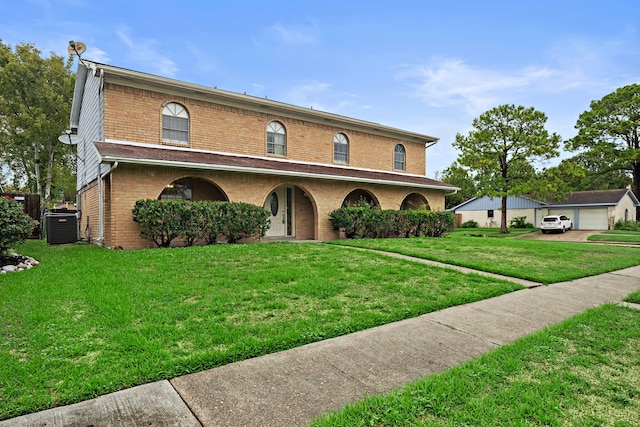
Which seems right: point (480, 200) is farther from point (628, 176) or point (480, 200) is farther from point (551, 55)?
point (551, 55)

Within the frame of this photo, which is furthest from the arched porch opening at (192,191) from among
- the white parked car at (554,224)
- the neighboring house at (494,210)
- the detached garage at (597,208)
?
the detached garage at (597,208)

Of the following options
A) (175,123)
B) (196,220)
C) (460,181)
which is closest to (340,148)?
(175,123)

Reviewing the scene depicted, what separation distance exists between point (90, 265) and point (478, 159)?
1105 inches

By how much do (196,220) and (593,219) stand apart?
3688 centimetres

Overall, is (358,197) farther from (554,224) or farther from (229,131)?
(554,224)

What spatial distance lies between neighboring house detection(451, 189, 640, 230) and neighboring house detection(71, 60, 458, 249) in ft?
74.9

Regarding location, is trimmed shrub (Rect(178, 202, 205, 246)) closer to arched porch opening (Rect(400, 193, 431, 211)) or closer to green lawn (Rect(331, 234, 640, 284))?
green lawn (Rect(331, 234, 640, 284))

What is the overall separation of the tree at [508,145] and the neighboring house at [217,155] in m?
12.3

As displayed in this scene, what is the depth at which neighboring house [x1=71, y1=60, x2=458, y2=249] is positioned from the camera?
10719mm

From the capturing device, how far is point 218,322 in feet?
12.9

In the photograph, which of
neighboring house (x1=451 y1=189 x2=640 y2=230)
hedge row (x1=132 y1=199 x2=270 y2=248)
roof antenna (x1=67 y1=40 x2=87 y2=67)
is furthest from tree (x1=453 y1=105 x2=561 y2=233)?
roof antenna (x1=67 y1=40 x2=87 y2=67)

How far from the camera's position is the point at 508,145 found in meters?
28.1

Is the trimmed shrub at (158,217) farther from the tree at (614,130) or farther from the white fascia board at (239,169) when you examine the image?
the tree at (614,130)

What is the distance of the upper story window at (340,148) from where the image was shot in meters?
16.7
